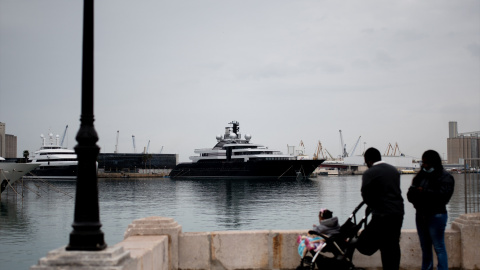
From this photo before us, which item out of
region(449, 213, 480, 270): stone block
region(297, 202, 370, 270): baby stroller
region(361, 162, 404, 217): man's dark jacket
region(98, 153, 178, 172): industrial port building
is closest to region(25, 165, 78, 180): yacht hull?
region(98, 153, 178, 172): industrial port building

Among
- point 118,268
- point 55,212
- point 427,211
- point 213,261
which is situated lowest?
point 55,212

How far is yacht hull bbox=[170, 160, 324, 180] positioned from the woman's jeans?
302ft

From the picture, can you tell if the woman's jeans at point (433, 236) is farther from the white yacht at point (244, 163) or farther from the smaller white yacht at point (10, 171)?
the white yacht at point (244, 163)

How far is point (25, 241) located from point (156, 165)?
148565mm

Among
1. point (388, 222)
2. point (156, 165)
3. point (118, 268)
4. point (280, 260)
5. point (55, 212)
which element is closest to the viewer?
point (118, 268)

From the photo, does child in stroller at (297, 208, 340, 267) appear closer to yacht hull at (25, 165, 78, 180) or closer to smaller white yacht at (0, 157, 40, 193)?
smaller white yacht at (0, 157, 40, 193)

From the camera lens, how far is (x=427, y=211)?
6.16 meters

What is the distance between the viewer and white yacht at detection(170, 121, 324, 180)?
100812mm

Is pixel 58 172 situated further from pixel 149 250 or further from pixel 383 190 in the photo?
pixel 383 190

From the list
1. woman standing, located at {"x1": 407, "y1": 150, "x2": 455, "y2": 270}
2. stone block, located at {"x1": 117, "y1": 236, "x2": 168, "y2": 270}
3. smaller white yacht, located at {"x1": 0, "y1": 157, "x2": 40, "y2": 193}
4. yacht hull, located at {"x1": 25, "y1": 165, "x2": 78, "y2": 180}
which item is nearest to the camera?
stone block, located at {"x1": 117, "y1": 236, "x2": 168, "y2": 270}

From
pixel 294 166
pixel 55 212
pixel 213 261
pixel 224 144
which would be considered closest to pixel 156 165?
pixel 224 144

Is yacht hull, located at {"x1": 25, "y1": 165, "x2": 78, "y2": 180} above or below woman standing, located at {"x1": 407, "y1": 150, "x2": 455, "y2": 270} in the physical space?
below

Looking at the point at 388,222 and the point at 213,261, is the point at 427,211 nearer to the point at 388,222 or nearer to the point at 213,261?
the point at 388,222

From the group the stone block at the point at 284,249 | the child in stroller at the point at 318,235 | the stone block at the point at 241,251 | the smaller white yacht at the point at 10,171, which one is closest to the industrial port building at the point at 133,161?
the smaller white yacht at the point at 10,171
